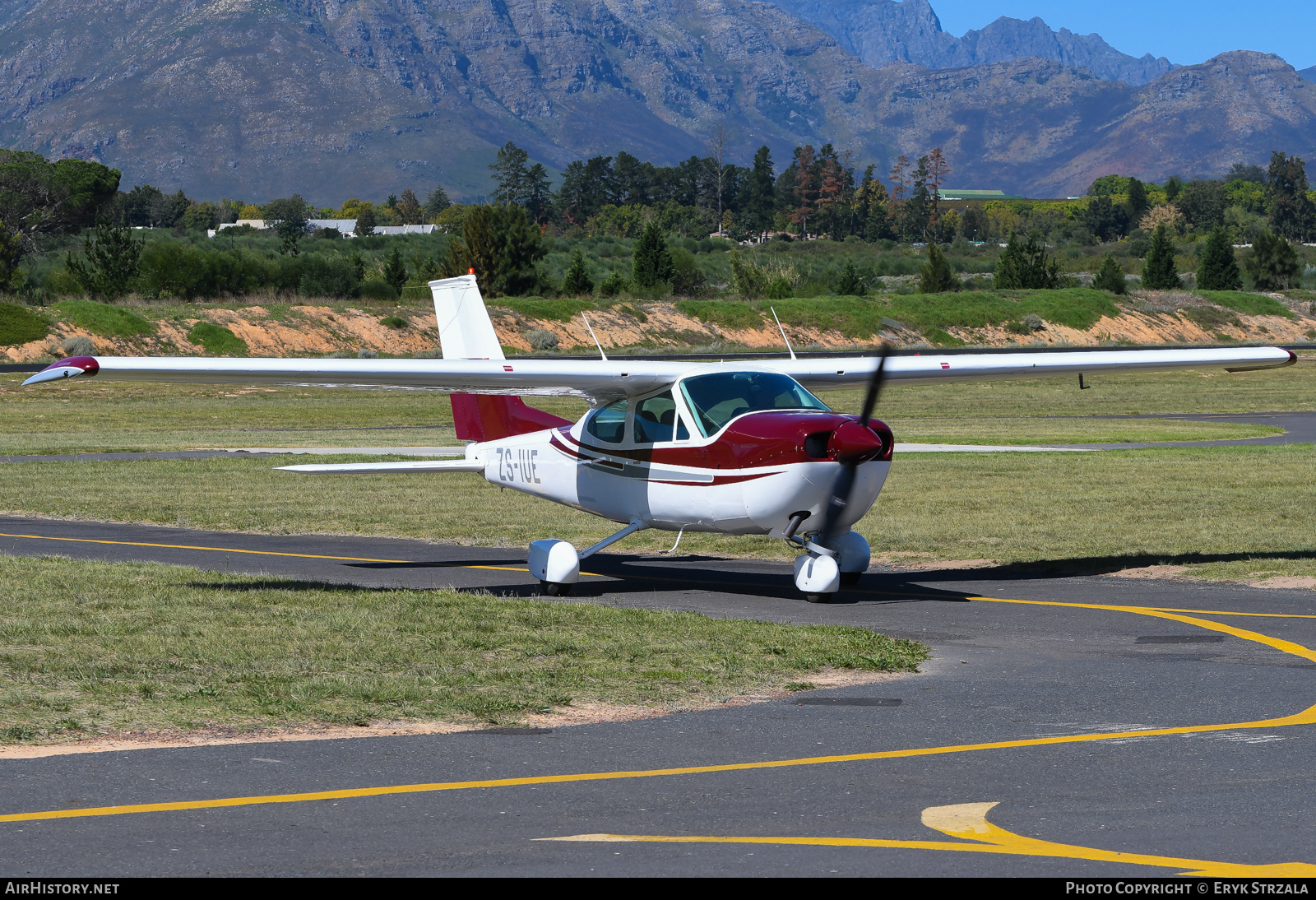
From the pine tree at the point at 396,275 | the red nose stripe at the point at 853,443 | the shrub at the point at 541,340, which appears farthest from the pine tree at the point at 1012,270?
the red nose stripe at the point at 853,443

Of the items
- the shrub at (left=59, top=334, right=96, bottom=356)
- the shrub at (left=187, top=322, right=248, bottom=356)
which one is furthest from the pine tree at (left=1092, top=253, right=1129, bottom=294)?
the shrub at (left=59, top=334, right=96, bottom=356)

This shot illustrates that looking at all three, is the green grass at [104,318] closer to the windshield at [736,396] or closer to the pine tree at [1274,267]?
the windshield at [736,396]

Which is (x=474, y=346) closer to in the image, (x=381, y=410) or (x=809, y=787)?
(x=809, y=787)

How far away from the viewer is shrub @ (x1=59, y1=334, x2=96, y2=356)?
199 feet

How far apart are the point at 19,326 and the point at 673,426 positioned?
54.2 metres

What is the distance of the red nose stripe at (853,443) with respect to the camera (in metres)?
12.9

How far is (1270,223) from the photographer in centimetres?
19738

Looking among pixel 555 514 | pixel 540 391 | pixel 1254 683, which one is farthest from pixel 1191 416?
pixel 1254 683

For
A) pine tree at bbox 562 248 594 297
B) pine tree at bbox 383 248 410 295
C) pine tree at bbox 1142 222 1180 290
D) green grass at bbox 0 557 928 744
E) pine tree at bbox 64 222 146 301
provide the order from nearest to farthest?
green grass at bbox 0 557 928 744
pine tree at bbox 64 222 146 301
pine tree at bbox 383 248 410 295
pine tree at bbox 562 248 594 297
pine tree at bbox 1142 222 1180 290

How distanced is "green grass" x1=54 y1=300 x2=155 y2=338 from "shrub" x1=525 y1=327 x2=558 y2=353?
18.2m

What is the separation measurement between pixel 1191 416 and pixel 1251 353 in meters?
28.4

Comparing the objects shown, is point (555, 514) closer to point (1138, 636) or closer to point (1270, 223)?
point (1138, 636)

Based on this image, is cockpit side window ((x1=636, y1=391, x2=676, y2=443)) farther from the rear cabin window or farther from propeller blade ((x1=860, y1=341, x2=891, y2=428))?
propeller blade ((x1=860, y1=341, x2=891, y2=428))

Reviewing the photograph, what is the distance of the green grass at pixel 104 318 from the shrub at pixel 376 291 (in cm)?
1695
